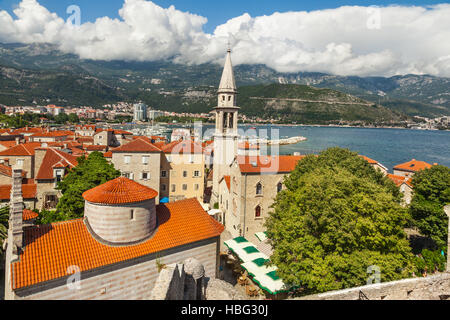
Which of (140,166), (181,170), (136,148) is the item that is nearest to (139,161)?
(140,166)

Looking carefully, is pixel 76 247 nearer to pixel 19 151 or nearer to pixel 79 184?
pixel 79 184

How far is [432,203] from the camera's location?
2358 centimetres

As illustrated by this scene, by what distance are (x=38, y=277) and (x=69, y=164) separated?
82.3 ft

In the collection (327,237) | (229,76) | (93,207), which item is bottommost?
(327,237)

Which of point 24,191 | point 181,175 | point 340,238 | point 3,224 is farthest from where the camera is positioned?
point 181,175

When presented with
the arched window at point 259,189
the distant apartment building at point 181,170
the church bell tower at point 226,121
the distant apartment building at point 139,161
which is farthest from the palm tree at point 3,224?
the church bell tower at point 226,121

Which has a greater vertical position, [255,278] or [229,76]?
[229,76]

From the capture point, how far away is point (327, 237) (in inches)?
604

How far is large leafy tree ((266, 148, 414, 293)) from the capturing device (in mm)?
14315

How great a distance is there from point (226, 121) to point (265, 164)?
26.9ft

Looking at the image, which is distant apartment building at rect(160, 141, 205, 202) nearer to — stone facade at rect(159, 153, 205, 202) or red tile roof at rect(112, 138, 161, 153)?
stone facade at rect(159, 153, 205, 202)

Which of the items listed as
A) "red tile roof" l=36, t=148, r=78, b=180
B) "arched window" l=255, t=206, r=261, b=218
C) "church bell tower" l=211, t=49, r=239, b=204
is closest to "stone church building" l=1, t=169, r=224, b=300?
"arched window" l=255, t=206, r=261, b=218
